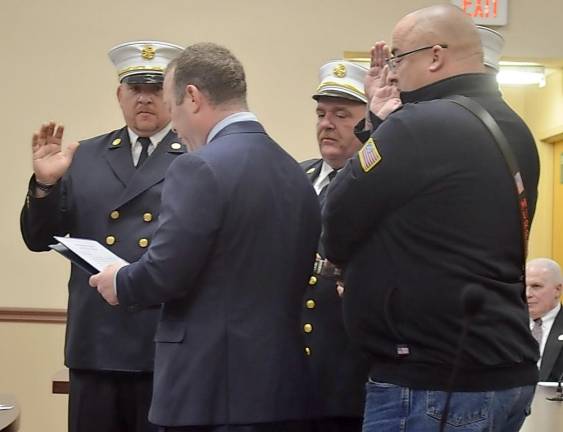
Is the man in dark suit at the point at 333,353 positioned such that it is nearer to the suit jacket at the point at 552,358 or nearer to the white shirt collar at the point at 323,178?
the white shirt collar at the point at 323,178

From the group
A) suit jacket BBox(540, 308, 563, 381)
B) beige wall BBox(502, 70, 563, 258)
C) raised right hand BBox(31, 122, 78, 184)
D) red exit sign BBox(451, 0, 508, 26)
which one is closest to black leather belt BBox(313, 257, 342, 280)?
raised right hand BBox(31, 122, 78, 184)

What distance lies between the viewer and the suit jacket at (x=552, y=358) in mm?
3877

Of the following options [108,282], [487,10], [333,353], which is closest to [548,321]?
[487,10]

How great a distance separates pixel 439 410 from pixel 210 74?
851mm

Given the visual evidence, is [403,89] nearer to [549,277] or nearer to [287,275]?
[287,275]

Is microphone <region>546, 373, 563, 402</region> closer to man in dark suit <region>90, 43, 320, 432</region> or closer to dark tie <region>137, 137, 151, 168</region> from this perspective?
man in dark suit <region>90, 43, 320, 432</region>

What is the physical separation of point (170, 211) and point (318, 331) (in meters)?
0.59

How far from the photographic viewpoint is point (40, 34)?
186 inches

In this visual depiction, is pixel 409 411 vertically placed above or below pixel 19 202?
below

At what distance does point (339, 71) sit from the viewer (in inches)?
103

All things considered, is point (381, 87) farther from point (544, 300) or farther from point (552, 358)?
point (544, 300)

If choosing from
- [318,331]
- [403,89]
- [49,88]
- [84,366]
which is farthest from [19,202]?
[403,89]

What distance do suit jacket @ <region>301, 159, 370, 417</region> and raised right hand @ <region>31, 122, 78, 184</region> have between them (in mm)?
750

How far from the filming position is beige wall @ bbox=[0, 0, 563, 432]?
4727 mm
